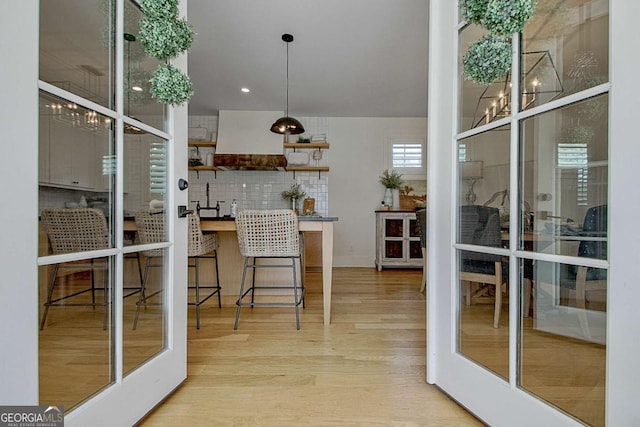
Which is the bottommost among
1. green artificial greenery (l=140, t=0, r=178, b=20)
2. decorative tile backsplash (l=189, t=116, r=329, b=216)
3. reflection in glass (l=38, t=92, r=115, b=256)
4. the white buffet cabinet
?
the white buffet cabinet

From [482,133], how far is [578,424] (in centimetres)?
98

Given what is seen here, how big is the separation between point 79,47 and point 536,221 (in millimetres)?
1592

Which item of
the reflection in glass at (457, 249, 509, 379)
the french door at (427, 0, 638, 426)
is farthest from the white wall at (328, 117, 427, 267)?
the reflection in glass at (457, 249, 509, 379)

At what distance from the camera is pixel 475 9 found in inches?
39.1

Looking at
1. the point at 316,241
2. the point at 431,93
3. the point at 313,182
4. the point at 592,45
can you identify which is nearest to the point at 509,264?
the point at 592,45

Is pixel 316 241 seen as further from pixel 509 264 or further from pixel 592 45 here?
pixel 592 45

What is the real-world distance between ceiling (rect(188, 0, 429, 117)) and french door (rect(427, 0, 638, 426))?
1339 mm

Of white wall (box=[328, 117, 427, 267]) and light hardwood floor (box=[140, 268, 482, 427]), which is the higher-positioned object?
white wall (box=[328, 117, 427, 267])

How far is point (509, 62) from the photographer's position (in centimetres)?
104

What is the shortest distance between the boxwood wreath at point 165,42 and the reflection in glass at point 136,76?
1.5 inches

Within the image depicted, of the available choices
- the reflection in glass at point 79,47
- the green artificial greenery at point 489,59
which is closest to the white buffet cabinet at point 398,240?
the green artificial greenery at point 489,59

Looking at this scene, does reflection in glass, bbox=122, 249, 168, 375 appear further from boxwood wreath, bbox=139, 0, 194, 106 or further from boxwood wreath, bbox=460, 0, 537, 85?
boxwood wreath, bbox=460, 0, 537, 85

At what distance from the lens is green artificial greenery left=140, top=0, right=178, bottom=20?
1066mm
